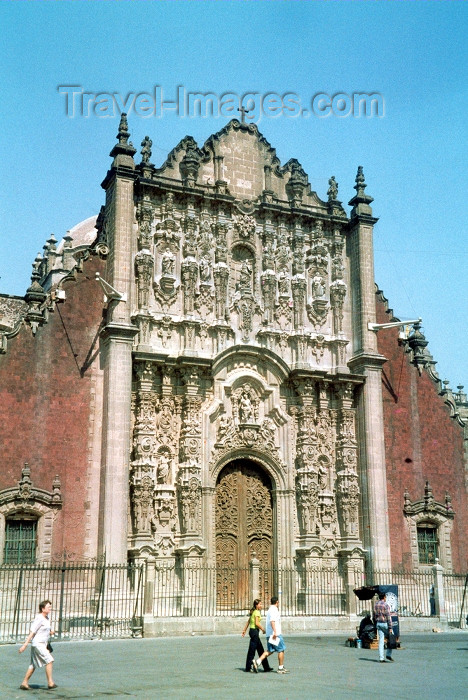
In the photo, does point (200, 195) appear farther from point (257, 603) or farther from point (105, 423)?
point (257, 603)

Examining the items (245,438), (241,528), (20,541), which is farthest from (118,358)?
(241,528)

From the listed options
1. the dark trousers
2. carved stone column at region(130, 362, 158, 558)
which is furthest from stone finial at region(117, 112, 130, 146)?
the dark trousers

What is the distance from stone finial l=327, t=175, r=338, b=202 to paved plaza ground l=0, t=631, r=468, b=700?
16004 mm

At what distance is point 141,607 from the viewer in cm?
2152

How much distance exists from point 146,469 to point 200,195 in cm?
916

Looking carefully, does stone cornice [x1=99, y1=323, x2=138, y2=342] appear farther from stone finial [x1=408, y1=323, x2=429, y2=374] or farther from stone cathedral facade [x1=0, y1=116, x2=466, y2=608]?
stone finial [x1=408, y1=323, x2=429, y2=374]

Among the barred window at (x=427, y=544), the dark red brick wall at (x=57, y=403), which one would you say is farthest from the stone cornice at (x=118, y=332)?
the barred window at (x=427, y=544)

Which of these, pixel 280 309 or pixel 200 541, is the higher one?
pixel 280 309

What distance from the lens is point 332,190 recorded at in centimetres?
2989

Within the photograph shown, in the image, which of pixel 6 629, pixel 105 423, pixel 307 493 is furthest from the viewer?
pixel 307 493

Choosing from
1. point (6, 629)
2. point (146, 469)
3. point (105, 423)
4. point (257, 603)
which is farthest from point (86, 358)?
point (257, 603)

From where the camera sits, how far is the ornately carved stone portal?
24641 mm

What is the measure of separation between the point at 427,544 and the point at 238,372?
8.87 meters

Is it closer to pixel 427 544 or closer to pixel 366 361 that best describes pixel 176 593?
pixel 427 544
